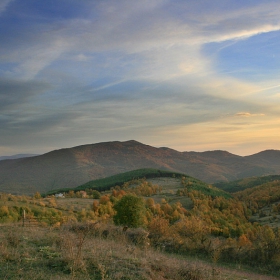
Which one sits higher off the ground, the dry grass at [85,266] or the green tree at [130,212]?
the dry grass at [85,266]

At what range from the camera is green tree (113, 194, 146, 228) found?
3195 centimetres

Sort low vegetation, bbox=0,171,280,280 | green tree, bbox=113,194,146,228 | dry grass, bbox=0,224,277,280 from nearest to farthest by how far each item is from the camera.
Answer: dry grass, bbox=0,224,277,280 → low vegetation, bbox=0,171,280,280 → green tree, bbox=113,194,146,228

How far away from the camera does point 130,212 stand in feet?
105

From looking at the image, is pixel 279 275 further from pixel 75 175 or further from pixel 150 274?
pixel 75 175

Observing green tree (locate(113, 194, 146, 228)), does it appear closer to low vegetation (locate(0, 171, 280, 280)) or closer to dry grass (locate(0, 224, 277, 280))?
Answer: low vegetation (locate(0, 171, 280, 280))

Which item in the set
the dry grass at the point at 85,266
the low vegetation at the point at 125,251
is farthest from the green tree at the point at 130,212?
the dry grass at the point at 85,266

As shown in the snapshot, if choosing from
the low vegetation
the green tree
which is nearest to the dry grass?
the low vegetation

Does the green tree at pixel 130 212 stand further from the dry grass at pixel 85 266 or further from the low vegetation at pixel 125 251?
the dry grass at pixel 85 266

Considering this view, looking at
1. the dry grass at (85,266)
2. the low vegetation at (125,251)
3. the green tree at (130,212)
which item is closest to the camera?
the dry grass at (85,266)

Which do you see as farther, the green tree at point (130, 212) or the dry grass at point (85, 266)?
the green tree at point (130, 212)

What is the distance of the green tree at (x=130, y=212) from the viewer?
32.0 metres

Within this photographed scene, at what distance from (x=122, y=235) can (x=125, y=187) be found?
107103 millimetres

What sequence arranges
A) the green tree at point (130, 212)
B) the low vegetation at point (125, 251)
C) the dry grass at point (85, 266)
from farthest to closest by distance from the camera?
the green tree at point (130, 212) < the low vegetation at point (125, 251) < the dry grass at point (85, 266)

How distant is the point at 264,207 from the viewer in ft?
313
